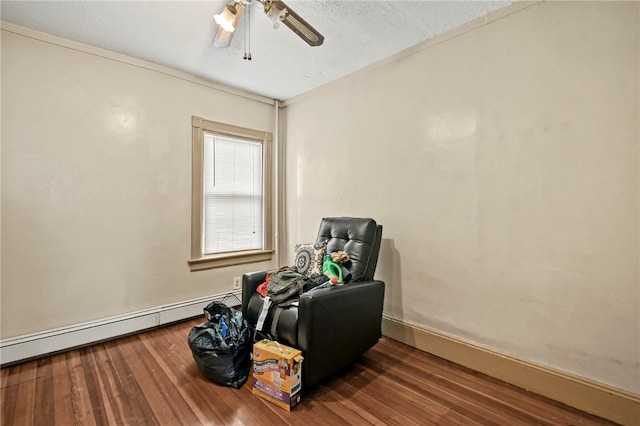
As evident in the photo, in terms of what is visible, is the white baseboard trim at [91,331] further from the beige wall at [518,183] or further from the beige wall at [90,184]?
the beige wall at [518,183]

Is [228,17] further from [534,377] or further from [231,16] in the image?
[534,377]

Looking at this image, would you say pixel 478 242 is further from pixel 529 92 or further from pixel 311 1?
pixel 311 1

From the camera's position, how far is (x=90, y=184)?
2521 millimetres

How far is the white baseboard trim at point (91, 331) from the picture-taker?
220 cm

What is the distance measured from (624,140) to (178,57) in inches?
129

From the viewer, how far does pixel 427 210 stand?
2416 mm

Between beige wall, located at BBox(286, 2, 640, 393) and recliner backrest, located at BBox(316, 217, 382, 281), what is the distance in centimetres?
33

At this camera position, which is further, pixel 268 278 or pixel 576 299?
pixel 268 278

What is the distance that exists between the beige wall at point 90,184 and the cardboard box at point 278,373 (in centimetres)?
163

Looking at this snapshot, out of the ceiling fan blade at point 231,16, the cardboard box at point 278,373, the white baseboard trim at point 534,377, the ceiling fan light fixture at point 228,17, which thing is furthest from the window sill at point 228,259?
the ceiling fan light fixture at point 228,17

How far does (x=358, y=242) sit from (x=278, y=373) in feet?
3.66

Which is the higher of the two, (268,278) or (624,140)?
(624,140)

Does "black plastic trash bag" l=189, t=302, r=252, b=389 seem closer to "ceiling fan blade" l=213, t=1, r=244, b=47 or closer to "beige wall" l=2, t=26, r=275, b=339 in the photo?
"beige wall" l=2, t=26, r=275, b=339

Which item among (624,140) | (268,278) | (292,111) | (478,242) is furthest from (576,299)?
(292,111)
